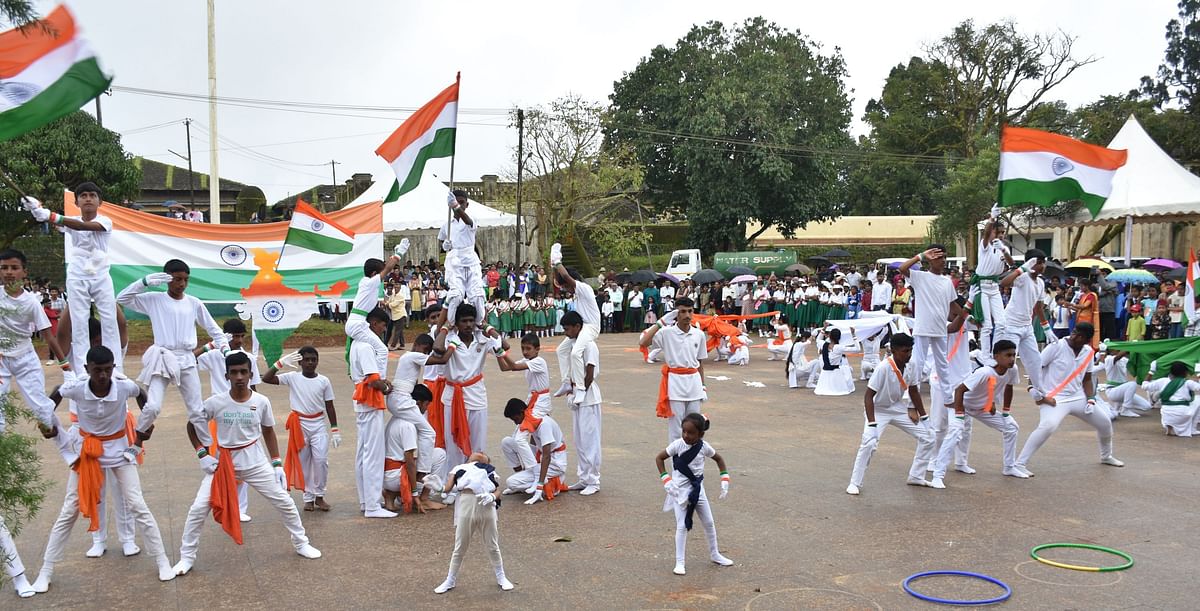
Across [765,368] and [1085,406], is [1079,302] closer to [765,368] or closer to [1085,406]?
[765,368]

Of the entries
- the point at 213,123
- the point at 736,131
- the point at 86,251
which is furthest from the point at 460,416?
the point at 736,131

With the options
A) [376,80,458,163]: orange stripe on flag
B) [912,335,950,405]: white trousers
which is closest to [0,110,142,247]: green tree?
[376,80,458,163]: orange stripe on flag

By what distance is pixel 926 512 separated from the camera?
824cm

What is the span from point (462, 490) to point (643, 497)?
2877 millimetres

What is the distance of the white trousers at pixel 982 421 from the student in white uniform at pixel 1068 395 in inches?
5.6

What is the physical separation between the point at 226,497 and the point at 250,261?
9709mm

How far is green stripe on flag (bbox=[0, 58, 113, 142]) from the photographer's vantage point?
6238mm

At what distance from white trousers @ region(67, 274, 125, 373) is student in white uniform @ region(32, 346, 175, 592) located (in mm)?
1345

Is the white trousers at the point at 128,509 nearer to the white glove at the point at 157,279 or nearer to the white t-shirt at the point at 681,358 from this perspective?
the white glove at the point at 157,279

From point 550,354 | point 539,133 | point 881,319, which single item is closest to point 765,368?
point 881,319

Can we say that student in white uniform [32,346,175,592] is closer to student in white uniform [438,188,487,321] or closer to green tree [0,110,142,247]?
student in white uniform [438,188,487,321]

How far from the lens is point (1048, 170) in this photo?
1097cm

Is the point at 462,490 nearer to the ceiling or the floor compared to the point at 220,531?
nearer to the ceiling

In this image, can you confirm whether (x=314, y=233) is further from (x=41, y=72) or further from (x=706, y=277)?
(x=706, y=277)
